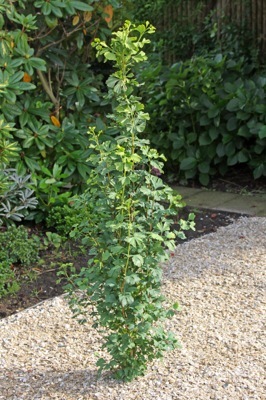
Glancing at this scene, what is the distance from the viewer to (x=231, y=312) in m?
3.93

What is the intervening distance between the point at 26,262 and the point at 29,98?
1.25m

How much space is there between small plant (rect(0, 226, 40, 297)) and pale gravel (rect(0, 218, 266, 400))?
554 millimetres

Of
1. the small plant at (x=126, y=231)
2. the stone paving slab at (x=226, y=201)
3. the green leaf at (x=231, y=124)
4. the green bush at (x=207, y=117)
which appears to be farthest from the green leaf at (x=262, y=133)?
the small plant at (x=126, y=231)

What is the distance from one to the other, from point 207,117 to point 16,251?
2.87 metres

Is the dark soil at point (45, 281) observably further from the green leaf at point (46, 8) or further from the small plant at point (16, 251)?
the green leaf at point (46, 8)

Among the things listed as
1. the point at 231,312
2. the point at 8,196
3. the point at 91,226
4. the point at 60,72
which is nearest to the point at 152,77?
the point at 60,72

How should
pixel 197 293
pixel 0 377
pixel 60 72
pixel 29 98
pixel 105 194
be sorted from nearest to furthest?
pixel 105 194 < pixel 0 377 < pixel 197 293 < pixel 29 98 < pixel 60 72

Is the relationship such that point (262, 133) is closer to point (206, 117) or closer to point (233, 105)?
point (233, 105)

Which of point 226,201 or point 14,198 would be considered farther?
point 226,201

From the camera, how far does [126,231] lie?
2.93 meters

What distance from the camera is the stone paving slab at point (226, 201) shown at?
617cm

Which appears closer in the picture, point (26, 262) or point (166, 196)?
point (166, 196)

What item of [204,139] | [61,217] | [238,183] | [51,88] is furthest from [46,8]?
[238,183]

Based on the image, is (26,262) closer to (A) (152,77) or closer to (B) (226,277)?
(B) (226,277)
